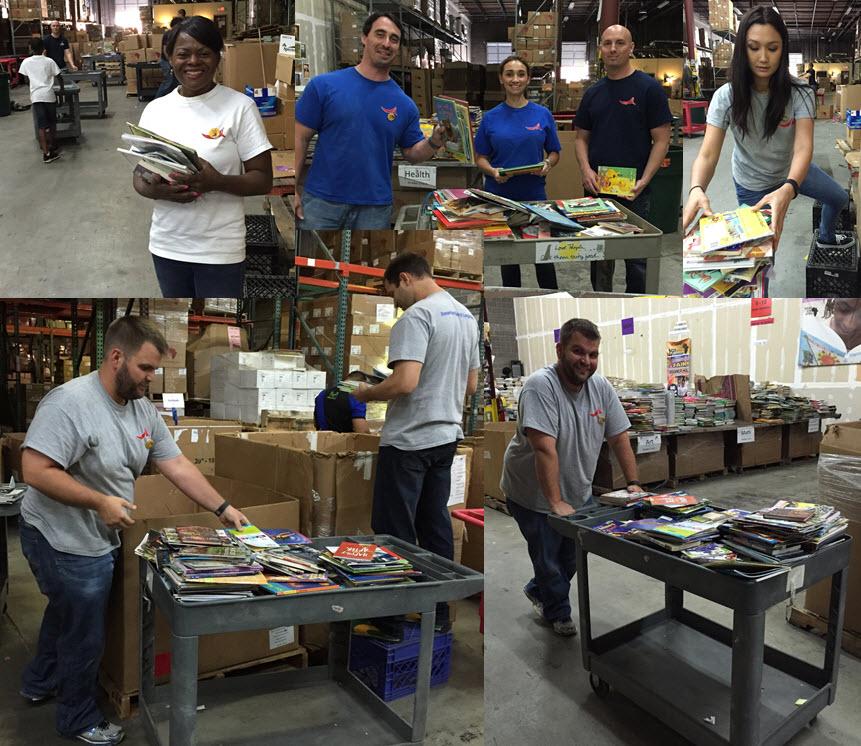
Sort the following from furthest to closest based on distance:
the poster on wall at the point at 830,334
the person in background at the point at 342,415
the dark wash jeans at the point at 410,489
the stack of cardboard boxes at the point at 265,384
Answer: the stack of cardboard boxes at the point at 265,384 → the person in background at the point at 342,415 → the poster on wall at the point at 830,334 → the dark wash jeans at the point at 410,489

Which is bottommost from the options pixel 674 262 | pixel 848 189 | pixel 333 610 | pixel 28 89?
pixel 333 610

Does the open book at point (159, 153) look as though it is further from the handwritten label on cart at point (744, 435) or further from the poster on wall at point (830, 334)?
the handwritten label on cart at point (744, 435)

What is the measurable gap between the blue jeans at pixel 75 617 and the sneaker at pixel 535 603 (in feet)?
4.97

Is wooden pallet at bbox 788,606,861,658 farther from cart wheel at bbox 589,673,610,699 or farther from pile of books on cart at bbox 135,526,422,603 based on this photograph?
pile of books on cart at bbox 135,526,422,603

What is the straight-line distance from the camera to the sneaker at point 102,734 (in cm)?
265

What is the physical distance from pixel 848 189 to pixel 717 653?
185 centimetres

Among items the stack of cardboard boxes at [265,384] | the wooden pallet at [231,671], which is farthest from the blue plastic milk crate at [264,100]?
the stack of cardboard boxes at [265,384]

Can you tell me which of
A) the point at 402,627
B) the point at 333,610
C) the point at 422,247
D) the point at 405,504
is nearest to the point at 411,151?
the point at 422,247

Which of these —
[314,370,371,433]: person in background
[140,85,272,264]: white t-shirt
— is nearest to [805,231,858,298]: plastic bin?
[140,85,272,264]: white t-shirt

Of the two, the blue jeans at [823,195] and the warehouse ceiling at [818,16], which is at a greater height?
the warehouse ceiling at [818,16]

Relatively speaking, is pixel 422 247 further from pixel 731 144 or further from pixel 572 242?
pixel 731 144

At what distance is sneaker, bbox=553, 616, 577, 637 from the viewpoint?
308 cm

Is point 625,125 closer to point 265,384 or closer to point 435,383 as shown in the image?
point 435,383

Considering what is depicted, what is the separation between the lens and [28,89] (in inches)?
109
